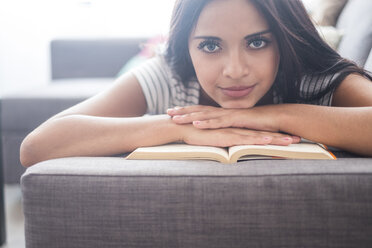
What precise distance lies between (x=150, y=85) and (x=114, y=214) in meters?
0.60

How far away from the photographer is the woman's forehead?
0.86 m

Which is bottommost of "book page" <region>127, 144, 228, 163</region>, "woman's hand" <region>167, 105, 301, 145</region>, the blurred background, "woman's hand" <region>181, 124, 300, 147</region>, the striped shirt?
"book page" <region>127, 144, 228, 163</region>

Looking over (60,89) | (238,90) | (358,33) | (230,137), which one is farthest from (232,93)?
(60,89)

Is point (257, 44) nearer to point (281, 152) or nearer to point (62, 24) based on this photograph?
point (281, 152)

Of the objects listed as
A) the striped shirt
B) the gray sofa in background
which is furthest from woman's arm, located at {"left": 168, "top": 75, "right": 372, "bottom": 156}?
the gray sofa in background

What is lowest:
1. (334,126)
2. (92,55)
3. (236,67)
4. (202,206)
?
(202,206)

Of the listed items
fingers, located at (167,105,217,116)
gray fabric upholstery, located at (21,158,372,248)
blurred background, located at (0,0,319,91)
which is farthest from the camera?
blurred background, located at (0,0,319,91)

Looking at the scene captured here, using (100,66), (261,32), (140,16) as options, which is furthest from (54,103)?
(140,16)

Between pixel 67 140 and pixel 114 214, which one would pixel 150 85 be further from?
pixel 114 214

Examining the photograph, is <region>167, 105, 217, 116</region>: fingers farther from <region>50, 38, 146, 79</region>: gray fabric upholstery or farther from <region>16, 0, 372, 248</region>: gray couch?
<region>50, 38, 146, 79</region>: gray fabric upholstery

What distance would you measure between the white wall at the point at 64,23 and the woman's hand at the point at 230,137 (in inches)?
97.5

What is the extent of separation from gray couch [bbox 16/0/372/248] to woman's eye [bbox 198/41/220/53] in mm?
413

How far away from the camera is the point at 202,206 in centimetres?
59

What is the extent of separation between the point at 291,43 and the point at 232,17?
0.67ft
